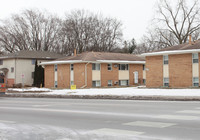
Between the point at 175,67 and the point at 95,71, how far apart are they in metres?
12.9

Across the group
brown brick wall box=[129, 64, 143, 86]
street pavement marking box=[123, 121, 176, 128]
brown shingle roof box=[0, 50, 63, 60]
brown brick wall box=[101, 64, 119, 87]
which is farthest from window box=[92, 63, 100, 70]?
street pavement marking box=[123, 121, 176, 128]

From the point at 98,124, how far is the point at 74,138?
225cm

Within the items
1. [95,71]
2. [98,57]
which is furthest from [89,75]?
[98,57]

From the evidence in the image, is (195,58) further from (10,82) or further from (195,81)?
(10,82)

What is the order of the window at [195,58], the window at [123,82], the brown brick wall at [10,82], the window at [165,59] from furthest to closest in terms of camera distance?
the brown brick wall at [10,82]
the window at [123,82]
the window at [165,59]
the window at [195,58]

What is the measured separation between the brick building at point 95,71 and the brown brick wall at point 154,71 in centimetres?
902

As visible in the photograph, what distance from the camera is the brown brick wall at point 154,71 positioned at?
35156mm

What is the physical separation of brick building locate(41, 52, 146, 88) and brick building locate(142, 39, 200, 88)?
30.7 ft

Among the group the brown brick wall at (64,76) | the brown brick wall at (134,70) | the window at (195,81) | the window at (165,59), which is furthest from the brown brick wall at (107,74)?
the window at (195,81)

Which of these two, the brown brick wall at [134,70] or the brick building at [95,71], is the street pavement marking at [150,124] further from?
the brown brick wall at [134,70]

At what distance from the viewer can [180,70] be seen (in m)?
33.4

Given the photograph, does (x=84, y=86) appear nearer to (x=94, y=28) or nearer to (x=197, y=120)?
(x=94, y=28)

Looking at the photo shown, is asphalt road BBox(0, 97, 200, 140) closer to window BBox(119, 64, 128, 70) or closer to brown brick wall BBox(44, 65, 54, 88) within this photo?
window BBox(119, 64, 128, 70)

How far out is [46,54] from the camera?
56.8 m
